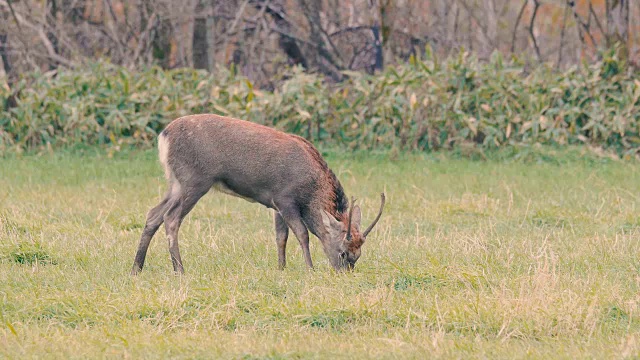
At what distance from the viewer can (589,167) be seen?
44.6 ft

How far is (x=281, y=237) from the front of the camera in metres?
7.91

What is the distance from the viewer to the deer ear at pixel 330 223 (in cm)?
769

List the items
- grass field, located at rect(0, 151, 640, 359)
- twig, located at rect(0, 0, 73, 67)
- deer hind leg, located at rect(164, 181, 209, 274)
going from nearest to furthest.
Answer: grass field, located at rect(0, 151, 640, 359)
deer hind leg, located at rect(164, 181, 209, 274)
twig, located at rect(0, 0, 73, 67)

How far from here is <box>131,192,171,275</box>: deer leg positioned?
7.53 metres

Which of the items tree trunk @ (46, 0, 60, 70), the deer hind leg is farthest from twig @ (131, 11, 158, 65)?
the deer hind leg

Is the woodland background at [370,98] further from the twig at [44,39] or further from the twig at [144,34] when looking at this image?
the twig at [144,34]

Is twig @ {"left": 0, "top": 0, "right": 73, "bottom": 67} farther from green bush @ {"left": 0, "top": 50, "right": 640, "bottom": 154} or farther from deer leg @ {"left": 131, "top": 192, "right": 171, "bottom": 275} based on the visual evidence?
deer leg @ {"left": 131, "top": 192, "right": 171, "bottom": 275}

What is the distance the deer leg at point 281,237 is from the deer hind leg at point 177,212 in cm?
65

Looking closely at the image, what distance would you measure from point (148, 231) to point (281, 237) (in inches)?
38.8

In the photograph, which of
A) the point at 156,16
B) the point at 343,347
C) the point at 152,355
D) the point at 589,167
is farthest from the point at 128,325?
the point at 156,16

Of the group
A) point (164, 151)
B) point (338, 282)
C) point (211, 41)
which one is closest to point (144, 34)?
point (211, 41)

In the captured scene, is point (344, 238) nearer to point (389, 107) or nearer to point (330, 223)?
point (330, 223)

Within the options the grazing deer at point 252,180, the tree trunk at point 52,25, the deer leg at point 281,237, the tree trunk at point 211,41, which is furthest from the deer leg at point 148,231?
the tree trunk at point 52,25

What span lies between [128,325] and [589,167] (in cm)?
902
